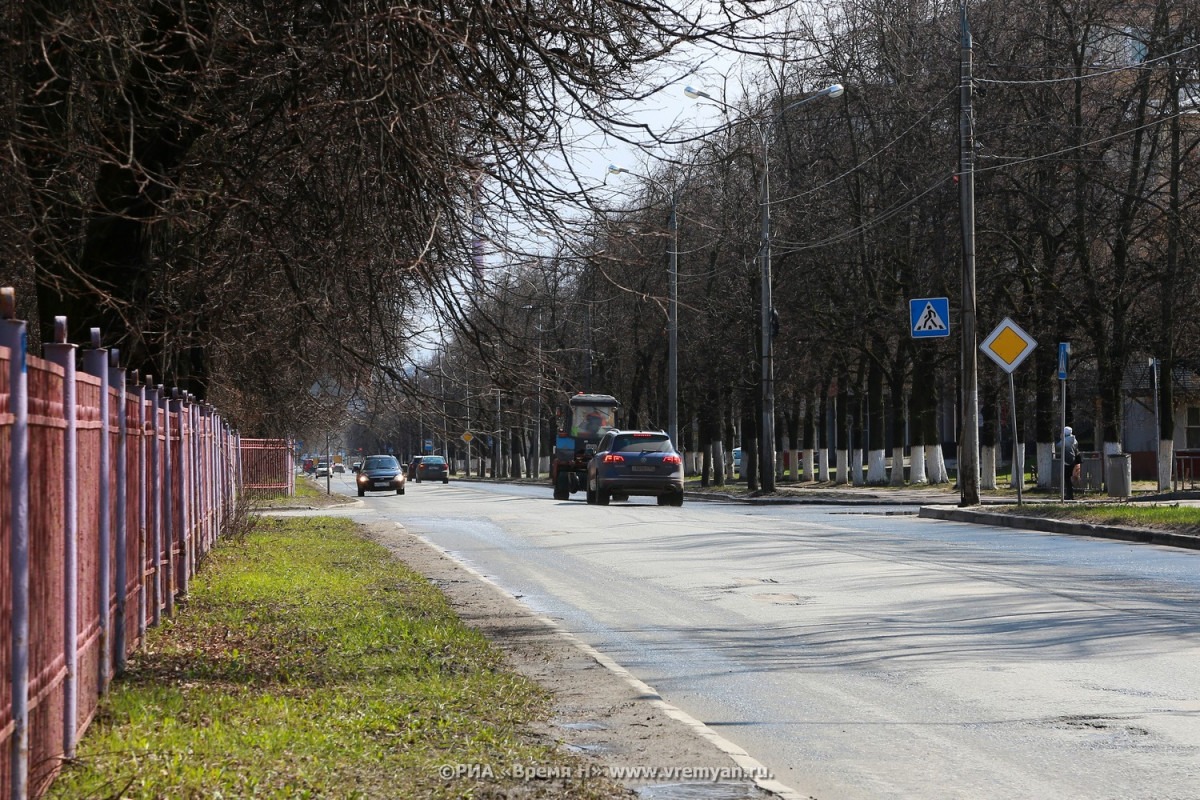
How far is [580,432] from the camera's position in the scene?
54781mm

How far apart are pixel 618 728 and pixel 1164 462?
2986cm

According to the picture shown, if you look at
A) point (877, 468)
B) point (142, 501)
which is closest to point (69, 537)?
point (142, 501)

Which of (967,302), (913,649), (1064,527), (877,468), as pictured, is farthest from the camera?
(877,468)

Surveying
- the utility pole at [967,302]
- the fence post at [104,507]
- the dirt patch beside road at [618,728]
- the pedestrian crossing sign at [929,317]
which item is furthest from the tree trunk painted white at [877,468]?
the fence post at [104,507]

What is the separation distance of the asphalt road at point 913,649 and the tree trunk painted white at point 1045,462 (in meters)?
18.3

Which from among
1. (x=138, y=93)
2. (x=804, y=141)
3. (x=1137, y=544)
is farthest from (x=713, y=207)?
(x=138, y=93)

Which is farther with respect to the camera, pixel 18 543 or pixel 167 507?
pixel 167 507

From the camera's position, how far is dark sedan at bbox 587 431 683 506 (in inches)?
1348

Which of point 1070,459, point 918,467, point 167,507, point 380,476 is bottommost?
point 380,476

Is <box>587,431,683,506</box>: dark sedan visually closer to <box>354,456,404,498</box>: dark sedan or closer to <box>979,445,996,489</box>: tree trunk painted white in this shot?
<box>979,445,996,489</box>: tree trunk painted white

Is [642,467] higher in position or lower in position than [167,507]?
lower

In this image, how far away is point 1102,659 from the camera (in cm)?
935

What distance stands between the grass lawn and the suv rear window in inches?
846

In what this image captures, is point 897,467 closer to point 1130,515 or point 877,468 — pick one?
point 877,468
